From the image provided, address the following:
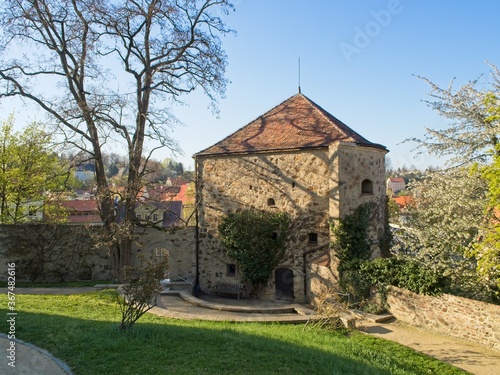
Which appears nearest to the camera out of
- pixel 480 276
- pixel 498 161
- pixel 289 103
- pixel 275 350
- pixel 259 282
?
pixel 275 350

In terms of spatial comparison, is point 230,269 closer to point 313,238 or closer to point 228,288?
point 228,288

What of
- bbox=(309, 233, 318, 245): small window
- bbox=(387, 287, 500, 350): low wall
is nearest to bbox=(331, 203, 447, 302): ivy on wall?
bbox=(387, 287, 500, 350): low wall

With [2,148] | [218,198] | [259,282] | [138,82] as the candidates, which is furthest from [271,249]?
[2,148]

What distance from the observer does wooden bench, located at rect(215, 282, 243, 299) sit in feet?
49.1

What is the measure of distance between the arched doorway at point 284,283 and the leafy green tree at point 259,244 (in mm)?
380

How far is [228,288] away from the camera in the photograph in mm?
15156

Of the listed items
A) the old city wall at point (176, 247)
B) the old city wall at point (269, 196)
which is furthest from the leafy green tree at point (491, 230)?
the old city wall at point (176, 247)

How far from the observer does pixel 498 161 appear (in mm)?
8133

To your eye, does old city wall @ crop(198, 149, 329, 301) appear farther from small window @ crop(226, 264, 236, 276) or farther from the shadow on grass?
the shadow on grass

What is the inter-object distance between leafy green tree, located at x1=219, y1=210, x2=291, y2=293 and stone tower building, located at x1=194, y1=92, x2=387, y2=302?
371 mm

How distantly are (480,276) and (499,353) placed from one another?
2.20m

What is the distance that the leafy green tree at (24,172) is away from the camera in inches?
800

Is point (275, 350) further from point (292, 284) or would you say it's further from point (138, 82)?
point (138, 82)

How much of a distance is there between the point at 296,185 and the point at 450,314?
6.97 metres
